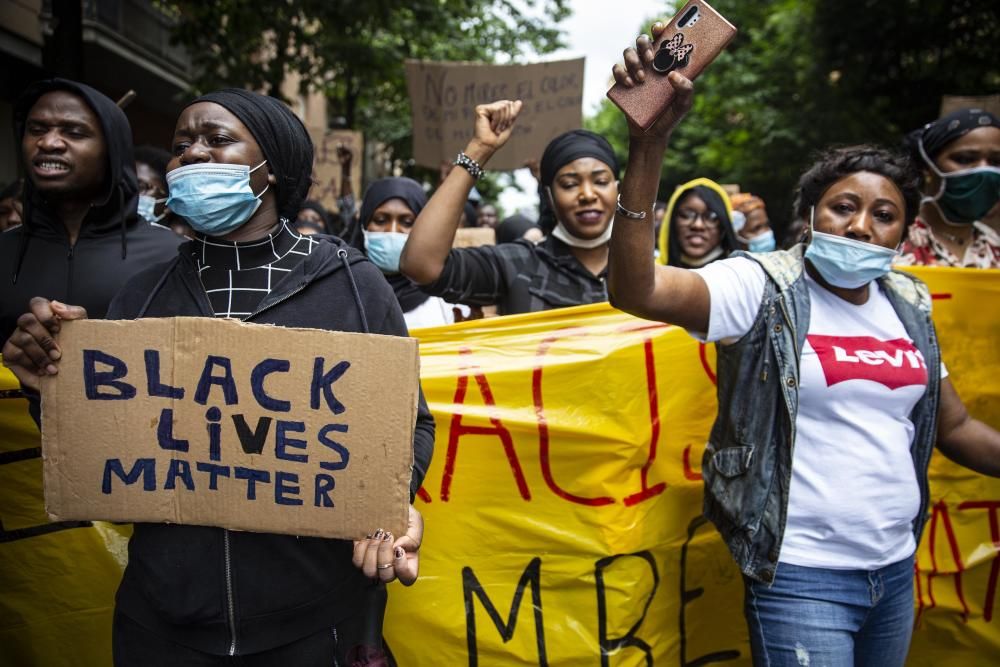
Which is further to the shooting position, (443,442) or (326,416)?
(443,442)

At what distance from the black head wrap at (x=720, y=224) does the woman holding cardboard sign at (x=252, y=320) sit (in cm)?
282

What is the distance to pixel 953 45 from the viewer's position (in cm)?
1245

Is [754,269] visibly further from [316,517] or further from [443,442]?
[316,517]

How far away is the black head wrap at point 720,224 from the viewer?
4.26 meters

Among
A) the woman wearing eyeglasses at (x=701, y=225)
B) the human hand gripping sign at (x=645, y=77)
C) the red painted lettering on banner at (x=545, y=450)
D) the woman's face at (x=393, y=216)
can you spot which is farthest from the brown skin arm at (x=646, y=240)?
the woman wearing eyeglasses at (x=701, y=225)

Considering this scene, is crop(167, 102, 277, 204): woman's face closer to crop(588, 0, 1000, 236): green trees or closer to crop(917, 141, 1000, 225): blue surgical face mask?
crop(917, 141, 1000, 225): blue surgical face mask

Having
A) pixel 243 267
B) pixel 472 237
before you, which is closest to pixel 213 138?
pixel 243 267

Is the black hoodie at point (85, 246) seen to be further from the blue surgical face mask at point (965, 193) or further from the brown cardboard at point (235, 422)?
the blue surgical face mask at point (965, 193)

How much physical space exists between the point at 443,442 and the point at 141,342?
1.11m

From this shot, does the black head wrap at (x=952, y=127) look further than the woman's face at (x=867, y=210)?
Yes

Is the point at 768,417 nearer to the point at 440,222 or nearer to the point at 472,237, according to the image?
the point at 440,222

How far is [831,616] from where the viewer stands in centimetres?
198

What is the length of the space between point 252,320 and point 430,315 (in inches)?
67.7

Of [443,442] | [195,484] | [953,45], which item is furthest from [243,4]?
[953,45]
